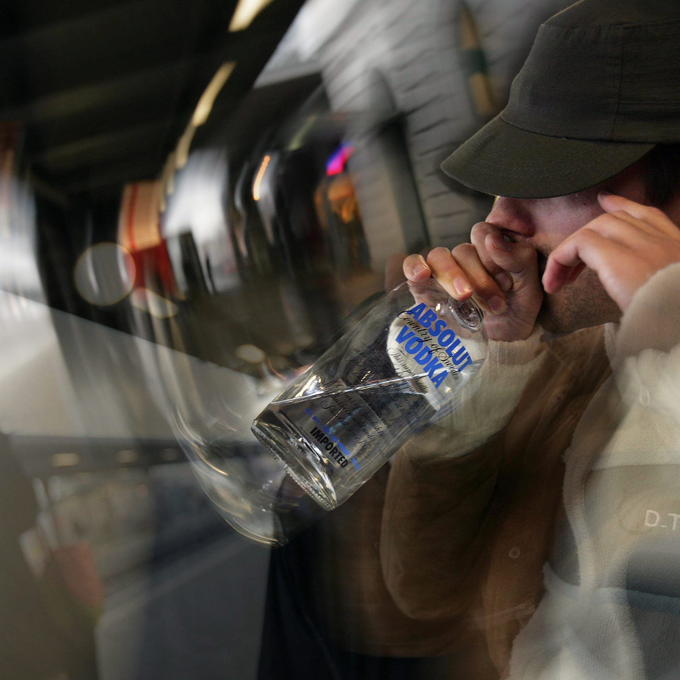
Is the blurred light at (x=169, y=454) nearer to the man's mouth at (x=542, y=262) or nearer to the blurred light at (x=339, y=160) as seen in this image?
the blurred light at (x=339, y=160)

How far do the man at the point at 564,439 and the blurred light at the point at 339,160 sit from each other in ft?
0.36

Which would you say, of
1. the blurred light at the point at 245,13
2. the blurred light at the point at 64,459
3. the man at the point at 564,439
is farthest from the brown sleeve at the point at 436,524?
the blurred light at the point at 245,13

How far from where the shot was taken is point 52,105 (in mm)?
442

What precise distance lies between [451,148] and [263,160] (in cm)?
25

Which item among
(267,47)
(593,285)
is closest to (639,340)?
(593,285)

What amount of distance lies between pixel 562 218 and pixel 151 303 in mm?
456

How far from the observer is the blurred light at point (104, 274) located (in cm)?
41

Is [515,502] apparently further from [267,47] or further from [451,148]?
[267,47]

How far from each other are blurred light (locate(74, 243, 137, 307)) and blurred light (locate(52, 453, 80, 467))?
0.11 meters

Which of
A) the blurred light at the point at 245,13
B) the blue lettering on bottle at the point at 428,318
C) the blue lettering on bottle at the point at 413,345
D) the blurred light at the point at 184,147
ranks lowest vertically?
the blue lettering on bottle at the point at 413,345

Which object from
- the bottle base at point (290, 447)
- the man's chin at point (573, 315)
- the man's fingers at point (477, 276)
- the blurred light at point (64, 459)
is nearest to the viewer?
the blurred light at point (64, 459)

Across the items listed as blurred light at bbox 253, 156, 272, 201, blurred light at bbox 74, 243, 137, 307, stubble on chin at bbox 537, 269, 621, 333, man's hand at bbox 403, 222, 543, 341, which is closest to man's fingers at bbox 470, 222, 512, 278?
man's hand at bbox 403, 222, 543, 341

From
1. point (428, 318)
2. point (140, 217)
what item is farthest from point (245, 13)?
point (428, 318)

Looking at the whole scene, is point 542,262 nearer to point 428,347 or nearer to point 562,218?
point 562,218
